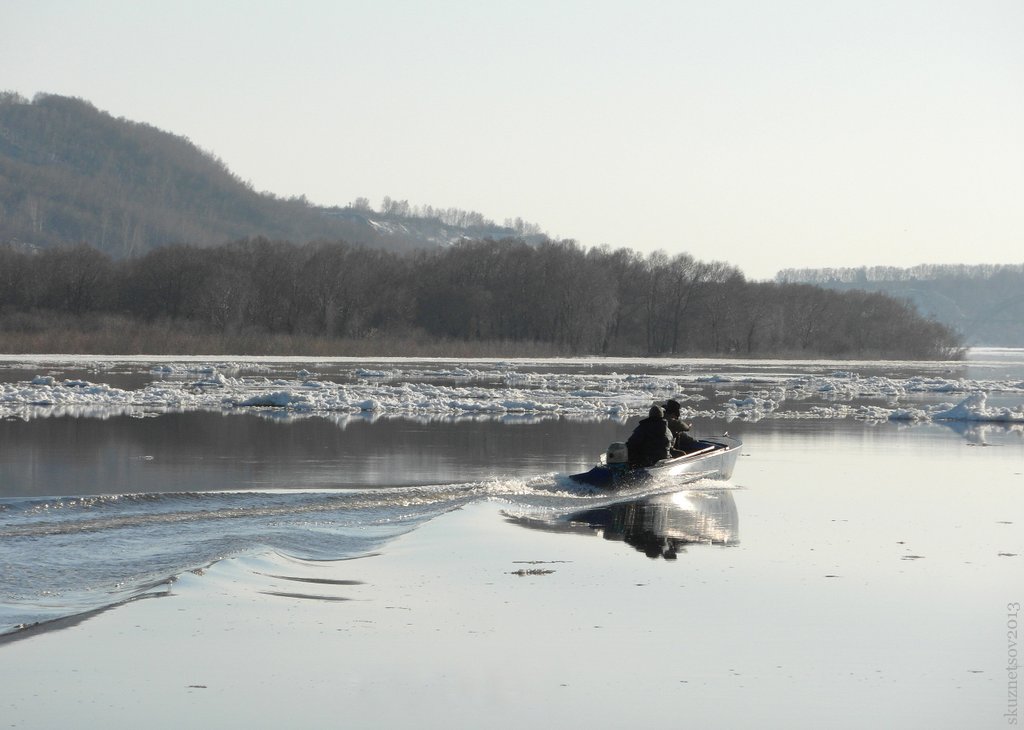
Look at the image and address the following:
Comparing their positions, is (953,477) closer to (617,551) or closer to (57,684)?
(617,551)

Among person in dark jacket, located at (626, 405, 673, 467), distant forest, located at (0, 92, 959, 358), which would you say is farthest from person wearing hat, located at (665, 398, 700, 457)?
distant forest, located at (0, 92, 959, 358)

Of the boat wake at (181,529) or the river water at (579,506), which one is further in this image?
the boat wake at (181,529)

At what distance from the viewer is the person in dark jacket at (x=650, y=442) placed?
17359mm

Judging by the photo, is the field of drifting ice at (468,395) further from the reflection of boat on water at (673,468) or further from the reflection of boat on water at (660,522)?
the reflection of boat on water at (660,522)

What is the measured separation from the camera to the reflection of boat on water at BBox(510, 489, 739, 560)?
43.4 feet

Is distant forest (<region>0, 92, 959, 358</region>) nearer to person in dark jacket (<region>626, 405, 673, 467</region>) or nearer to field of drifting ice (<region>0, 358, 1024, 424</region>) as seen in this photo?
field of drifting ice (<region>0, 358, 1024, 424</region>)

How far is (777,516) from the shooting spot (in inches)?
587

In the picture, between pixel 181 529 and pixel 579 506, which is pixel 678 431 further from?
pixel 181 529

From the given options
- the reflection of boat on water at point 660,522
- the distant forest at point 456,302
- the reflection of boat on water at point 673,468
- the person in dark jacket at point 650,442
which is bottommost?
the reflection of boat on water at point 660,522

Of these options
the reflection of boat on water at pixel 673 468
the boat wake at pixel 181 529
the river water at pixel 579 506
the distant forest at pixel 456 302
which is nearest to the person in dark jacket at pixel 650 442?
the reflection of boat on water at pixel 673 468

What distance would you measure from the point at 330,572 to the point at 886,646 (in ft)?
15.7

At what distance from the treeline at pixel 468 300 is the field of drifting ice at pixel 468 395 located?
29.6m

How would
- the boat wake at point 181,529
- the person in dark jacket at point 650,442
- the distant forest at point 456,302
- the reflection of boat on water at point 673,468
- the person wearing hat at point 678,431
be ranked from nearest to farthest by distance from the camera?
the boat wake at point 181,529, the reflection of boat on water at point 673,468, the person in dark jacket at point 650,442, the person wearing hat at point 678,431, the distant forest at point 456,302

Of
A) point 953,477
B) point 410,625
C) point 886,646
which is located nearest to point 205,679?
point 410,625
